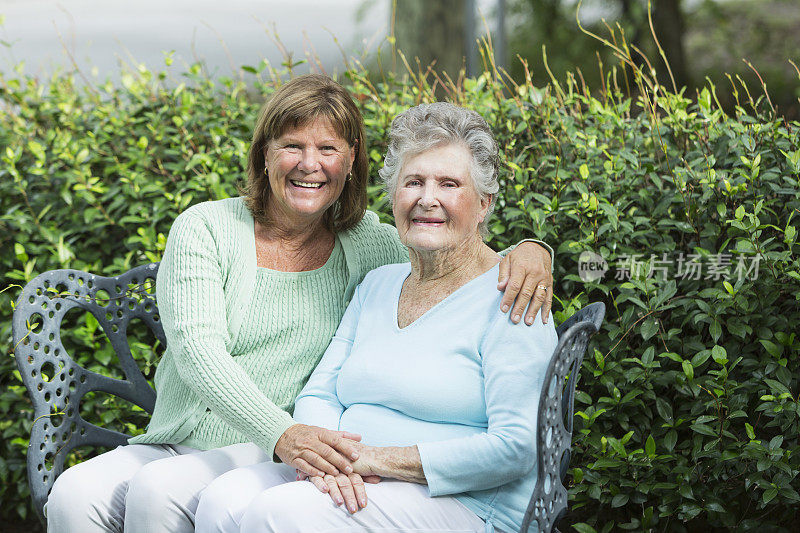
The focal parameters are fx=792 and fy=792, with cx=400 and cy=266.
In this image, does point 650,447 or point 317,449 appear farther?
point 650,447

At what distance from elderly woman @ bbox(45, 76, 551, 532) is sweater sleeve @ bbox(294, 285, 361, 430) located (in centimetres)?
8

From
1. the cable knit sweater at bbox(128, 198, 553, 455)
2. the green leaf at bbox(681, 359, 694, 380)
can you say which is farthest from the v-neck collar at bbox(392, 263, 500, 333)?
the green leaf at bbox(681, 359, 694, 380)

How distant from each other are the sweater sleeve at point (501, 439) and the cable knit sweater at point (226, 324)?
0.49 metres

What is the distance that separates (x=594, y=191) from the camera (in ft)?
9.81

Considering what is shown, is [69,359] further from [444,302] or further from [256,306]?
[444,302]

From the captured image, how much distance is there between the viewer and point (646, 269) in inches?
110

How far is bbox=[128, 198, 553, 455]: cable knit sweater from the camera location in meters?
2.45

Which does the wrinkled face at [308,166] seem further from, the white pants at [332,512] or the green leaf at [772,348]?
the green leaf at [772,348]

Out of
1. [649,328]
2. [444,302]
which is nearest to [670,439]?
[649,328]

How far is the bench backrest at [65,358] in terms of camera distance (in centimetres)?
282

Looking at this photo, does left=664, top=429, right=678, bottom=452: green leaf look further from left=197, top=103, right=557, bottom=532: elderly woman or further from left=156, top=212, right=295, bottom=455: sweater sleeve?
left=156, top=212, right=295, bottom=455: sweater sleeve

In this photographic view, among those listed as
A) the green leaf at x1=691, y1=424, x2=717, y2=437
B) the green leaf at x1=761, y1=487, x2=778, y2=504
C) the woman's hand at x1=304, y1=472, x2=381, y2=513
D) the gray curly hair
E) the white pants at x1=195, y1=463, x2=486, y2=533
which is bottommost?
the green leaf at x1=761, y1=487, x2=778, y2=504

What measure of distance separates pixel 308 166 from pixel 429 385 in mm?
851

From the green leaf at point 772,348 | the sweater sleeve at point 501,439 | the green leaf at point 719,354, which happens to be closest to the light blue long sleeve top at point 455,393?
the sweater sleeve at point 501,439
